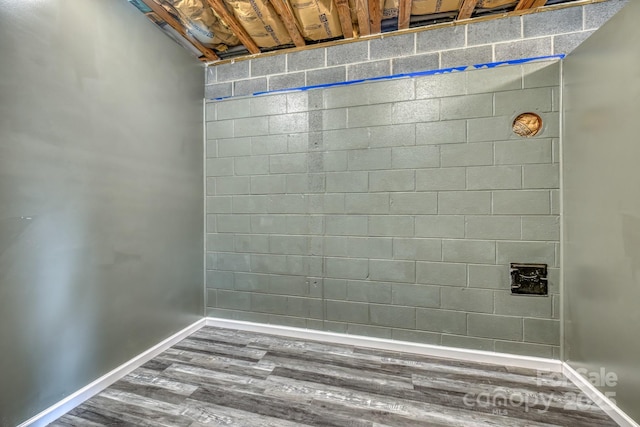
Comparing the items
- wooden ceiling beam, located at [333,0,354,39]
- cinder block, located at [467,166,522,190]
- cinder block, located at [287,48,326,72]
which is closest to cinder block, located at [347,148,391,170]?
cinder block, located at [467,166,522,190]

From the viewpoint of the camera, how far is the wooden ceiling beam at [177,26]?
2.04 meters

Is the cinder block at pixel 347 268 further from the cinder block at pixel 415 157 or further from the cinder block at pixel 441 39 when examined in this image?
the cinder block at pixel 441 39

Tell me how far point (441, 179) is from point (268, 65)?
1.97 m

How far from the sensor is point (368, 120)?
90.7 inches

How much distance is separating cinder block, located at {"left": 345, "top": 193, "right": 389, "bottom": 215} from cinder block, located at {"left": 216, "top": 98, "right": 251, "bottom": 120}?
4.43 feet

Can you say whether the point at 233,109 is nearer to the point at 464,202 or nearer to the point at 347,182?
the point at 347,182

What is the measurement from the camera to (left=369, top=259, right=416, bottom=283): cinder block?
2240 millimetres

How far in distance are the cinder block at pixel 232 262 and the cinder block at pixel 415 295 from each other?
56.8 inches

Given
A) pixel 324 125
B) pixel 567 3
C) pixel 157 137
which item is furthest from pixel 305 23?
pixel 567 3

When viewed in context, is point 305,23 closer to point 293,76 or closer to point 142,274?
point 293,76

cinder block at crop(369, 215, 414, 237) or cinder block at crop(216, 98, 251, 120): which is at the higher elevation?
cinder block at crop(216, 98, 251, 120)

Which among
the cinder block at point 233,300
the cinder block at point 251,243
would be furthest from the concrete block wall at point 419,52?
the cinder block at point 233,300

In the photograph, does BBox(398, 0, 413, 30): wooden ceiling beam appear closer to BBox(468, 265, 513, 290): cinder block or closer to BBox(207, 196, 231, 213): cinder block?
BBox(468, 265, 513, 290): cinder block

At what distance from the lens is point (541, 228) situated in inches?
78.3
